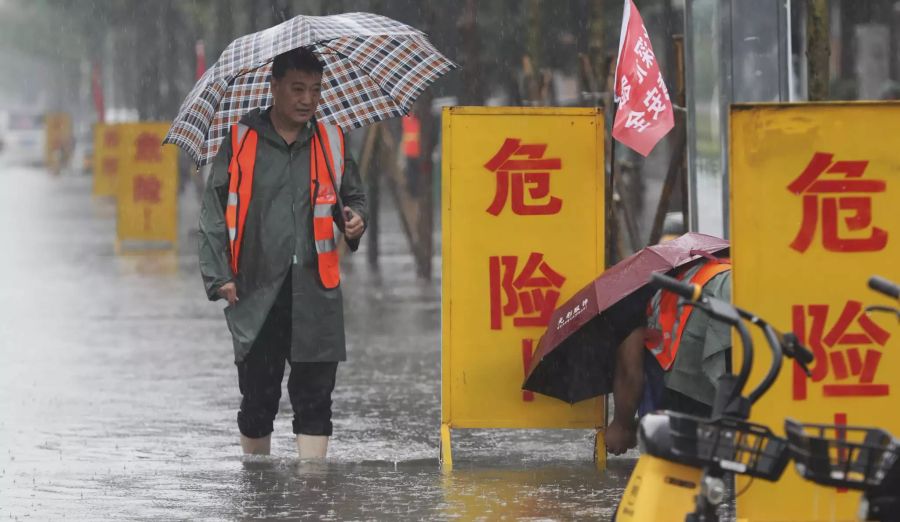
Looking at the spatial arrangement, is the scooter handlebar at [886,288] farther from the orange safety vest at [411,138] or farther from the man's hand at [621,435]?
the orange safety vest at [411,138]

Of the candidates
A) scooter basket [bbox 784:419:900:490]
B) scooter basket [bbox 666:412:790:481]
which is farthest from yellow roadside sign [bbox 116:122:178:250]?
scooter basket [bbox 784:419:900:490]

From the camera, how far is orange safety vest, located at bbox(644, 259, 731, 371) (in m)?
6.18

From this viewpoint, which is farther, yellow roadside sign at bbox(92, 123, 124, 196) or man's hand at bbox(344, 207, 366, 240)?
yellow roadside sign at bbox(92, 123, 124, 196)

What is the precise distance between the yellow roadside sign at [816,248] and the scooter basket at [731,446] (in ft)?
4.35

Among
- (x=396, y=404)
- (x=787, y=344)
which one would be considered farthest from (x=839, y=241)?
(x=396, y=404)

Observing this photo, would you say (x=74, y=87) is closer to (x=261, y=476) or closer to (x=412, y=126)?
(x=412, y=126)

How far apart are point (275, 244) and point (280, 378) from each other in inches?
22.6

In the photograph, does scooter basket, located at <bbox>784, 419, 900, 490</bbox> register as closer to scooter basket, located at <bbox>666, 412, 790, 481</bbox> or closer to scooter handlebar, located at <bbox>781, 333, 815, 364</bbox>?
scooter basket, located at <bbox>666, 412, 790, 481</bbox>

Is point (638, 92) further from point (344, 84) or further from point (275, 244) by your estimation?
point (275, 244)

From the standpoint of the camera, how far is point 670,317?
6215 millimetres

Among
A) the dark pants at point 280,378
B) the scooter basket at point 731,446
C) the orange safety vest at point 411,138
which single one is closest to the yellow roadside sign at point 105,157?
the orange safety vest at point 411,138

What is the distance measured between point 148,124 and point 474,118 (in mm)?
13145

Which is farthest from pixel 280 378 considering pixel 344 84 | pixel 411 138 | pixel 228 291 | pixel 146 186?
pixel 411 138

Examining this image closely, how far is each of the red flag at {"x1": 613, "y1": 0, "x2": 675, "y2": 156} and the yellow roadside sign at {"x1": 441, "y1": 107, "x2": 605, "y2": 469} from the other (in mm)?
311
